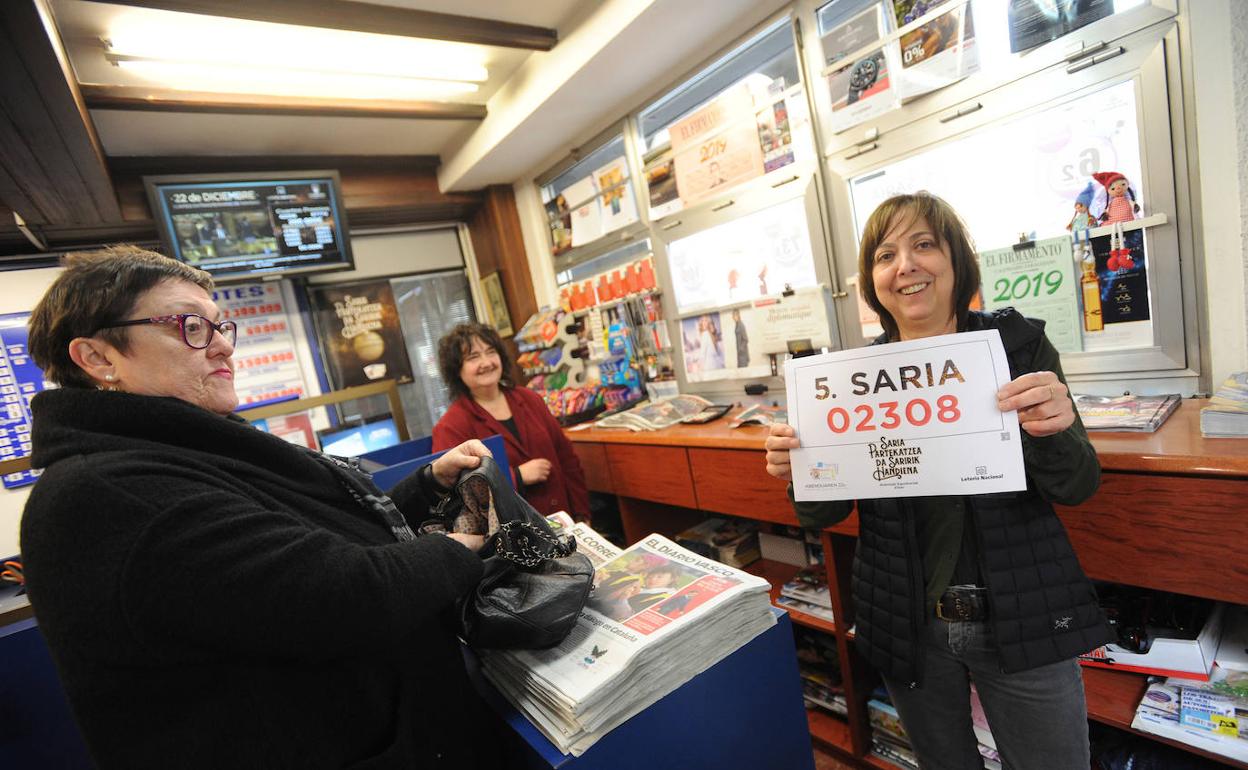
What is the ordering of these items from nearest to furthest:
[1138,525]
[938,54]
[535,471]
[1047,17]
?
[1138,525], [1047,17], [938,54], [535,471]

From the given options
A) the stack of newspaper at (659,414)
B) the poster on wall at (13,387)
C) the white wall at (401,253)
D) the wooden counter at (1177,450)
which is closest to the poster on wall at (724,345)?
the stack of newspaper at (659,414)

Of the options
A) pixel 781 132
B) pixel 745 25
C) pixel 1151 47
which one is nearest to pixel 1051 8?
pixel 1151 47

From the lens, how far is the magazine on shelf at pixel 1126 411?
1.33 m

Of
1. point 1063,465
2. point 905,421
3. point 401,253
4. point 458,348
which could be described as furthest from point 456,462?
point 401,253

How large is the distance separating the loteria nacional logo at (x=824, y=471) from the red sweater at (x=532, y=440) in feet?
4.80

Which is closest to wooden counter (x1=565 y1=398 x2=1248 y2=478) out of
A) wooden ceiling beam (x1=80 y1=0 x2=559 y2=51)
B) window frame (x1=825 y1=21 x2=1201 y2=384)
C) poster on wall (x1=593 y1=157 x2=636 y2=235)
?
window frame (x1=825 y1=21 x2=1201 y2=384)

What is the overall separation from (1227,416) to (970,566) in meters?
0.66

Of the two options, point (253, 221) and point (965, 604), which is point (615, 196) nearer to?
point (253, 221)

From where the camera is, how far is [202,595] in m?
0.67

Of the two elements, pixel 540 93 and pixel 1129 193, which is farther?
pixel 540 93

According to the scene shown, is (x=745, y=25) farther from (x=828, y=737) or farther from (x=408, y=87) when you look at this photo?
(x=828, y=737)

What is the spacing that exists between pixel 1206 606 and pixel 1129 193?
110 cm

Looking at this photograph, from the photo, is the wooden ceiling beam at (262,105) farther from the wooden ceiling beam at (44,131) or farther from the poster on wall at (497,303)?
the poster on wall at (497,303)

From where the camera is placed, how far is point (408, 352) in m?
4.04
